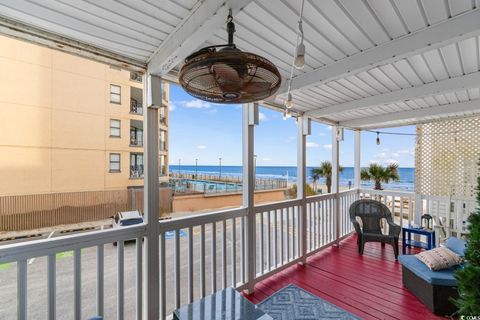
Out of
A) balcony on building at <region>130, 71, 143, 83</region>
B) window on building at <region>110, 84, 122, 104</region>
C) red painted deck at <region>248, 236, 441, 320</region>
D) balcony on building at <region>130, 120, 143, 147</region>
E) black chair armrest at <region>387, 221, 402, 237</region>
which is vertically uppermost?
window on building at <region>110, 84, 122, 104</region>

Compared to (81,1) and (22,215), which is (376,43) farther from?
(22,215)

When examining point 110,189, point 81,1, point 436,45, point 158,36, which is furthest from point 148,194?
point 110,189

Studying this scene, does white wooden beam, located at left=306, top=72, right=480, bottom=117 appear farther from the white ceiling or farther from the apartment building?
the apartment building

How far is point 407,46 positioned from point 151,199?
2377mm

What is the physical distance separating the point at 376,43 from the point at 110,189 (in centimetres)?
588

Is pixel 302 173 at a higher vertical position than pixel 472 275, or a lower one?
higher

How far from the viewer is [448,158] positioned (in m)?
4.64

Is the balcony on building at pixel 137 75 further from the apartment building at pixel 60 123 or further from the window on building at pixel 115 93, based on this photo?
the window on building at pixel 115 93

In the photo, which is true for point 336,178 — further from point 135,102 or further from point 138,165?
point 135,102

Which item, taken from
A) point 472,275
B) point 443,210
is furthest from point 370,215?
point 472,275

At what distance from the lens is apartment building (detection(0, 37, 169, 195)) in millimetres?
4320

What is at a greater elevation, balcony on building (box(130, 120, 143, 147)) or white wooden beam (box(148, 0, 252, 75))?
white wooden beam (box(148, 0, 252, 75))

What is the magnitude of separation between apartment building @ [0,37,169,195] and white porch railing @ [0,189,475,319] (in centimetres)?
153

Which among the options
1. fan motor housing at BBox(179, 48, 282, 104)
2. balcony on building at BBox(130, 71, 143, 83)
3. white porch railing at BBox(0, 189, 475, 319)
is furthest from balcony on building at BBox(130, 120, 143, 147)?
fan motor housing at BBox(179, 48, 282, 104)
